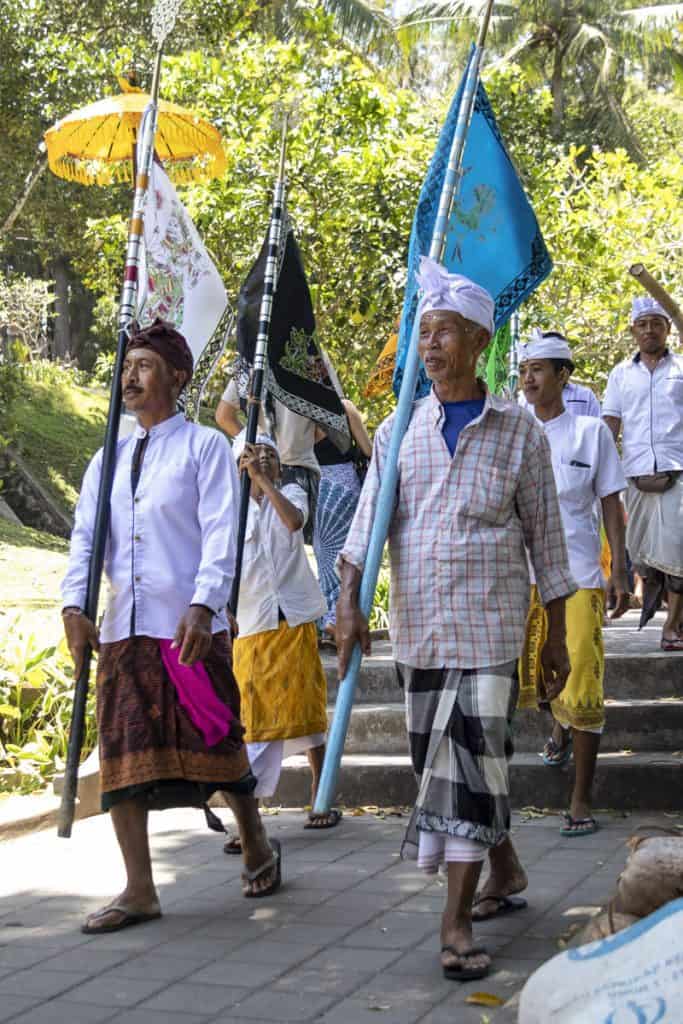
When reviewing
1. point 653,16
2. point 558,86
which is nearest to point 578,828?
point 558,86

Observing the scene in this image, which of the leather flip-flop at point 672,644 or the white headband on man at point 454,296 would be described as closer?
the white headband on man at point 454,296

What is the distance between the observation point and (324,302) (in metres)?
14.4

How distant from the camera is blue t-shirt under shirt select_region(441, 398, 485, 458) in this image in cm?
470

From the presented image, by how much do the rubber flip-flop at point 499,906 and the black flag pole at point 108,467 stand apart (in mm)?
1449

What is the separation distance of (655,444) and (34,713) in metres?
3.90

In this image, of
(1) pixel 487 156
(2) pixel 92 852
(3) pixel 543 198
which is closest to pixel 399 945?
(2) pixel 92 852

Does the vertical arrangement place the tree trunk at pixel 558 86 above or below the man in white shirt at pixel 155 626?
above

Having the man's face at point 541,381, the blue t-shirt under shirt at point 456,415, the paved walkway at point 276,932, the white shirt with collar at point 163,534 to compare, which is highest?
the man's face at point 541,381

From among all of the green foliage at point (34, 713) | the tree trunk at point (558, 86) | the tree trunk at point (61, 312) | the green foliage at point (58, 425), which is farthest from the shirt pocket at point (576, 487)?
the tree trunk at point (61, 312)

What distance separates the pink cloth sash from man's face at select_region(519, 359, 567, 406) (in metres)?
2.36

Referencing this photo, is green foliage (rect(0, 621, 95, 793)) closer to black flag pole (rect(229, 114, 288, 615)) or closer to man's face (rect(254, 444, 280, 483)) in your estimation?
black flag pole (rect(229, 114, 288, 615))

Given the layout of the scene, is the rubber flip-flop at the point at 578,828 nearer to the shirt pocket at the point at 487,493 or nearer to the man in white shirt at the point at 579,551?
the man in white shirt at the point at 579,551

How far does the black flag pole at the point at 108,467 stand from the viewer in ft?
16.3

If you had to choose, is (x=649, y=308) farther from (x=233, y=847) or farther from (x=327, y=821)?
(x=233, y=847)
